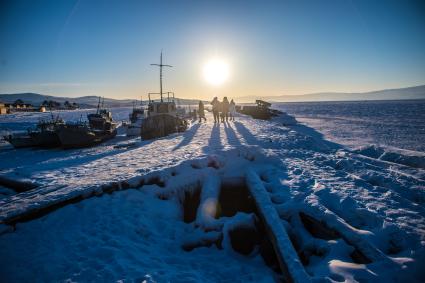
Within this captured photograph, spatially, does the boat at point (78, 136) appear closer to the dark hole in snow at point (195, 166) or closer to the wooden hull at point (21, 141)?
the wooden hull at point (21, 141)

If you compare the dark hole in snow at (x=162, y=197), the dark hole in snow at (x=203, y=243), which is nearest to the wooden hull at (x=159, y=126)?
the dark hole in snow at (x=162, y=197)

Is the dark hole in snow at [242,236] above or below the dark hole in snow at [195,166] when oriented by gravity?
below

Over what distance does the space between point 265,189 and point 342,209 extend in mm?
1862

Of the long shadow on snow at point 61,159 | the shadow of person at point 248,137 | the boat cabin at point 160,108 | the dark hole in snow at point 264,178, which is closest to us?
the dark hole in snow at point 264,178

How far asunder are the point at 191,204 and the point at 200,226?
60.1 inches

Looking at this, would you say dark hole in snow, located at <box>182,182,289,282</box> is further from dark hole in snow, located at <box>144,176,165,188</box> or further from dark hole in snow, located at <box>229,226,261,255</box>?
dark hole in snow, located at <box>144,176,165,188</box>

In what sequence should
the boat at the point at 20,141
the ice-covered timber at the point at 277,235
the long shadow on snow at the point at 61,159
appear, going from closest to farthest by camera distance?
the ice-covered timber at the point at 277,235 → the long shadow on snow at the point at 61,159 → the boat at the point at 20,141

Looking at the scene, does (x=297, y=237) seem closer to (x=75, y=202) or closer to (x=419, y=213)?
(x=419, y=213)

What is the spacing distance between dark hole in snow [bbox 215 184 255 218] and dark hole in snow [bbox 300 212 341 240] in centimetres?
151

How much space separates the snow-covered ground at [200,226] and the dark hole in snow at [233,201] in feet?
0.77

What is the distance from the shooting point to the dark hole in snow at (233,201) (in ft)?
22.2

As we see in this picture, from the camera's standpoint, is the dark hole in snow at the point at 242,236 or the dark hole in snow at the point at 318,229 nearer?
the dark hole in snow at the point at 318,229

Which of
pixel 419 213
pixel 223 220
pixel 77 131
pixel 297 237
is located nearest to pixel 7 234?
pixel 223 220

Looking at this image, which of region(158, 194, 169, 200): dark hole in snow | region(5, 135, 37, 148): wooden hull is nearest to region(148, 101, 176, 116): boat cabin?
region(5, 135, 37, 148): wooden hull
